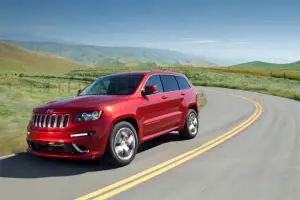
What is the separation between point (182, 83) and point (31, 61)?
5265 inches

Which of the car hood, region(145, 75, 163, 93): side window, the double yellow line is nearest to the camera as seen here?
the double yellow line

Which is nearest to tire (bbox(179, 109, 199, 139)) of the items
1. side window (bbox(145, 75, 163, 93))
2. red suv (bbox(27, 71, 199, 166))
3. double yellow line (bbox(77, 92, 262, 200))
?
double yellow line (bbox(77, 92, 262, 200))

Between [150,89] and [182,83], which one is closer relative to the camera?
[150,89]

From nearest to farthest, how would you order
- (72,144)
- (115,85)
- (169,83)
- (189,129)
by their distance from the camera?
1. (72,144)
2. (115,85)
3. (169,83)
4. (189,129)

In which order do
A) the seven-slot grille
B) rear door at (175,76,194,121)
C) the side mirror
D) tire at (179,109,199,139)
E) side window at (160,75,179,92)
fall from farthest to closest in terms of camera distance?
tire at (179,109,199,139) → rear door at (175,76,194,121) → side window at (160,75,179,92) → the side mirror → the seven-slot grille

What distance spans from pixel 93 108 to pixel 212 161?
2.52 meters

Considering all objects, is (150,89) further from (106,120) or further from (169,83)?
(169,83)

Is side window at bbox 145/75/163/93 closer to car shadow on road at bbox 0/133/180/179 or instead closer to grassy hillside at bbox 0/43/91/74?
car shadow on road at bbox 0/133/180/179

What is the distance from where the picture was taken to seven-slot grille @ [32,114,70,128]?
6.61 metres

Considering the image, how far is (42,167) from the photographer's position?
6.96 m

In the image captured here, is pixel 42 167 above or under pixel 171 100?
under

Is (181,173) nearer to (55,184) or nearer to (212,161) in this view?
(212,161)

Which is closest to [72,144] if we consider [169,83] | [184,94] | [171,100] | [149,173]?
[149,173]

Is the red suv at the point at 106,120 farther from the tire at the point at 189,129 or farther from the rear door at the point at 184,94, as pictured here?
the tire at the point at 189,129
